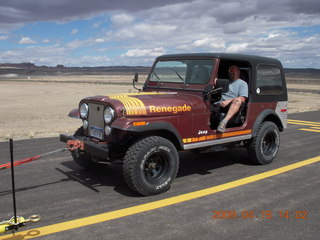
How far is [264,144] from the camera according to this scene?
21.3ft

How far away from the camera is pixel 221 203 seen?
4.32 metres

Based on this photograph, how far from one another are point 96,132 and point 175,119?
3.93ft

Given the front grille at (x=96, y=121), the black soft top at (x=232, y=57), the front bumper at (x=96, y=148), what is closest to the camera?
the front bumper at (x=96, y=148)

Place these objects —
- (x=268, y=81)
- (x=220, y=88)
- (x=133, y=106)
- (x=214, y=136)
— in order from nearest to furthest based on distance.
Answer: (x=133, y=106) < (x=220, y=88) < (x=214, y=136) < (x=268, y=81)

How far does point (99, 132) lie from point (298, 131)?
23.5ft

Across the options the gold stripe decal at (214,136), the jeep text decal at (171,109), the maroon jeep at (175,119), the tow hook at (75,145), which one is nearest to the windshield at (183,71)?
the maroon jeep at (175,119)

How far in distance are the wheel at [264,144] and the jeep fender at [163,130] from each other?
5.90 ft

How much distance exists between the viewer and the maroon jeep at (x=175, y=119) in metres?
4.43

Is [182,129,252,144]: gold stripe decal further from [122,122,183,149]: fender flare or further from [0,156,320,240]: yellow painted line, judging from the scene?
[0,156,320,240]: yellow painted line

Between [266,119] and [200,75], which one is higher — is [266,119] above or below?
below

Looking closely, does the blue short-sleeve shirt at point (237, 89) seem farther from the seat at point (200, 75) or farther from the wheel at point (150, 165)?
the wheel at point (150, 165)

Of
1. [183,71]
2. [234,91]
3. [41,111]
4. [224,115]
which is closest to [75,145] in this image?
[183,71]

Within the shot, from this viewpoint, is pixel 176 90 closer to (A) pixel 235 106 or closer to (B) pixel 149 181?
(A) pixel 235 106

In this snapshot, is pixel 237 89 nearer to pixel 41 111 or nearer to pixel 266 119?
pixel 266 119
